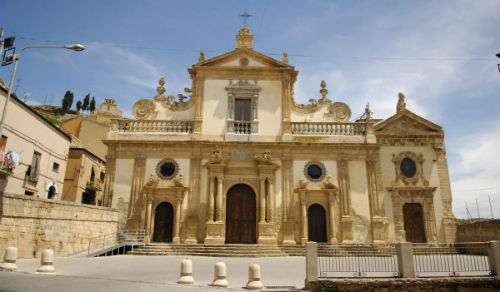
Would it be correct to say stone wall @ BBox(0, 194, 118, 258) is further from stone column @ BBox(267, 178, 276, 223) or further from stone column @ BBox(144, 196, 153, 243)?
stone column @ BBox(267, 178, 276, 223)

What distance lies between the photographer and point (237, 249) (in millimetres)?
17406

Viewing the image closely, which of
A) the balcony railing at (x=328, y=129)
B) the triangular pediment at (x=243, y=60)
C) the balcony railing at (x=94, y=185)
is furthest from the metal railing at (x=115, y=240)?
the balcony railing at (x=94, y=185)

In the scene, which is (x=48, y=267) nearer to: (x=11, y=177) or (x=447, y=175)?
(x=11, y=177)

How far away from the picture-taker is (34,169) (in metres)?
22.1

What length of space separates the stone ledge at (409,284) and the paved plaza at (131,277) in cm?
79

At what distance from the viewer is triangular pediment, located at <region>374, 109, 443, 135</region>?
21625 millimetres

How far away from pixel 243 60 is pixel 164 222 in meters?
10.6

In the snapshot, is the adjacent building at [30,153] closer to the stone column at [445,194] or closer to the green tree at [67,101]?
the stone column at [445,194]

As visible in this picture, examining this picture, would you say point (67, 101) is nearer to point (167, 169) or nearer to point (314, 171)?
point (167, 169)

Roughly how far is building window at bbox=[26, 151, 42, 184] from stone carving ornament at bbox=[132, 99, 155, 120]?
652 cm

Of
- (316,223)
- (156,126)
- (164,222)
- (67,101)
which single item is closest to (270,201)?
(316,223)

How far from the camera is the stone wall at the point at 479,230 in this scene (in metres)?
17.7

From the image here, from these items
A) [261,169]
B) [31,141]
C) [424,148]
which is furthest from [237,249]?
[31,141]

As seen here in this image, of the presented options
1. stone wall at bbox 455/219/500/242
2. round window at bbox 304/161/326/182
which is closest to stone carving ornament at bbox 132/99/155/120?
round window at bbox 304/161/326/182
